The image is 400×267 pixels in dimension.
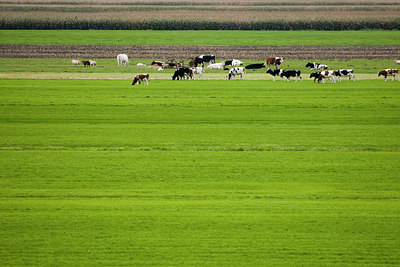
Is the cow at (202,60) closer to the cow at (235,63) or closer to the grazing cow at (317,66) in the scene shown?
the cow at (235,63)

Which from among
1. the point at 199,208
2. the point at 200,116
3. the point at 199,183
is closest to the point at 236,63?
the point at 200,116

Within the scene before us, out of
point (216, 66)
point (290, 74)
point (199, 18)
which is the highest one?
point (199, 18)

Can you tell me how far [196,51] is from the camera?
5231 centimetres

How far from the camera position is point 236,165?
601 inches

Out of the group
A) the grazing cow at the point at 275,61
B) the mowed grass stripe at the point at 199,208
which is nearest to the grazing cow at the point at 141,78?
the grazing cow at the point at 275,61

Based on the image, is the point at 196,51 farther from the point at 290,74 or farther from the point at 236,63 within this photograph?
the point at 290,74

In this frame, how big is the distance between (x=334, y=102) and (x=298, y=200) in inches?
561

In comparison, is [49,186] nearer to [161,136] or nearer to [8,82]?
[161,136]

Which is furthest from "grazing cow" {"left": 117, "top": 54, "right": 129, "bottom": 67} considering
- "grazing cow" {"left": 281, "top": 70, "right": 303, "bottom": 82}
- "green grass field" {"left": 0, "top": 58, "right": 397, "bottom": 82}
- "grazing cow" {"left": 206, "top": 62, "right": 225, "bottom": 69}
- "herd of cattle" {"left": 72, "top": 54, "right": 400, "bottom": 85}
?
"grazing cow" {"left": 281, "top": 70, "right": 303, "bottom": 82}

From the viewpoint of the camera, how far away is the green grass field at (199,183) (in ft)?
32.8

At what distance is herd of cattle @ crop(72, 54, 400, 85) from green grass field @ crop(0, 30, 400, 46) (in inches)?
595

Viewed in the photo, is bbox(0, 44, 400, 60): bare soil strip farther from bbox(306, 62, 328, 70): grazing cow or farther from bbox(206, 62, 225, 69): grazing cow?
bbox(306, 62, 328, 70): grazing cow

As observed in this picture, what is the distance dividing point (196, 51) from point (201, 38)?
1181cm

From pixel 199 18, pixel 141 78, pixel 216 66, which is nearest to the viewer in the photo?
pixel 141 78
